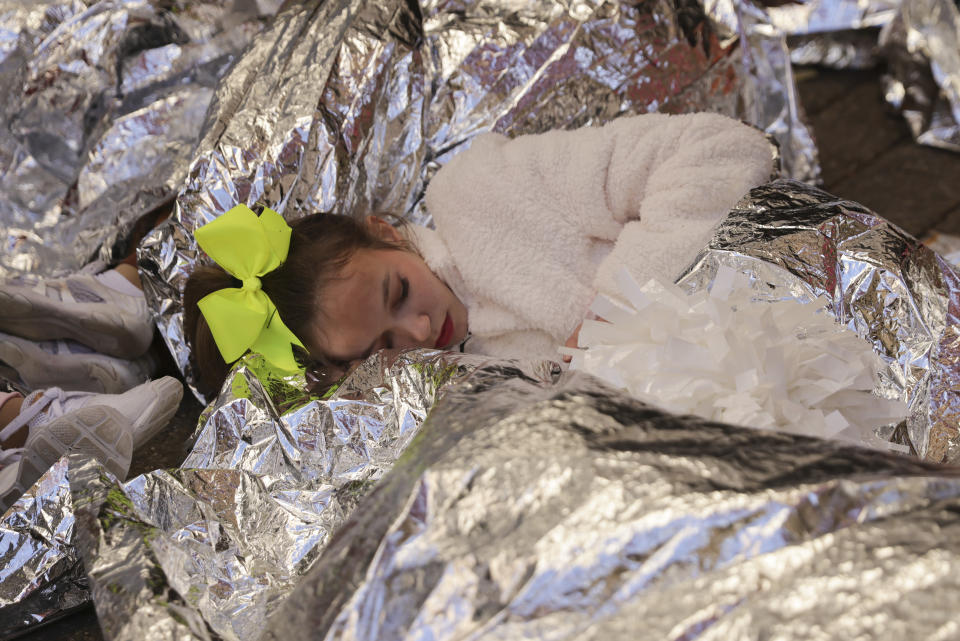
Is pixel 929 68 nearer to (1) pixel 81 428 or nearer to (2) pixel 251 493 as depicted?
(2) pixel 251 493

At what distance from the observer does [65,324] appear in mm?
1122

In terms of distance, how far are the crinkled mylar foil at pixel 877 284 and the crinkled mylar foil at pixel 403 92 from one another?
0.44 m

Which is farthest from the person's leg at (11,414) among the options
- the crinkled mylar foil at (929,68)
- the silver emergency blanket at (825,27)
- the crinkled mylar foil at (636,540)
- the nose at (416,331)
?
the crinkled mylar foil at (929,68)

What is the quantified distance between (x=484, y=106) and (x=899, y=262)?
654mm

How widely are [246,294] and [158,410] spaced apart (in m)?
0.18

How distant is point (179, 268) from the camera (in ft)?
3.70

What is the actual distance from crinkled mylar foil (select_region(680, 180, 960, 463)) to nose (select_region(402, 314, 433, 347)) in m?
0.34

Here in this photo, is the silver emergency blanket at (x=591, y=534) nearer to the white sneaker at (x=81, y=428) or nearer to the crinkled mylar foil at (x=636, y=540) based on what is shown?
the crinkled mylar foil at (x=636, y=540)

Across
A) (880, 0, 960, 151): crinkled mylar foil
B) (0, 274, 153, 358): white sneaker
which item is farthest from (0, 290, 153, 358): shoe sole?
(880, 0, 960, 151): crinkled mylar foil

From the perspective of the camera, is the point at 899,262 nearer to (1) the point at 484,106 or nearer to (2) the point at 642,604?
(2) the point at 642,604

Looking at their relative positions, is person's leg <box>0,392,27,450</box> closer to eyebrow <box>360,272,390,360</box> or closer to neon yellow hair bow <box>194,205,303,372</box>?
neon yellow hair bow <box>194,205,303,372</box>

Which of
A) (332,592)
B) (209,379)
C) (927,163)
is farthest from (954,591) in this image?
(927,163)

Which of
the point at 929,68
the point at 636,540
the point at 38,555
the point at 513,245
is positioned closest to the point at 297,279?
the point at 513,245

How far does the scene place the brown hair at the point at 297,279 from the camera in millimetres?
1024
